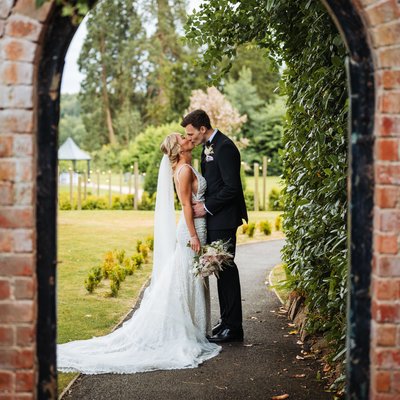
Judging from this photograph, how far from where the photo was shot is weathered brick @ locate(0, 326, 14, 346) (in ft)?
12.2

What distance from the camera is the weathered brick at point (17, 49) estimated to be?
3.62 m

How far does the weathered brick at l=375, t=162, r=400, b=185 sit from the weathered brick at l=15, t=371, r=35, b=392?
7.22 feet

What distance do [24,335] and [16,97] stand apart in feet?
4.26

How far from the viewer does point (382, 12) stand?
361cm

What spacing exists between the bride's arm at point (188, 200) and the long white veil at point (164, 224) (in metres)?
0.27

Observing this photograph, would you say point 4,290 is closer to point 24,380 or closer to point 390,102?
point 24,380

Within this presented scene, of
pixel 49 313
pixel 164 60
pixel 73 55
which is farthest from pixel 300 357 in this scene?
pixel 73 55

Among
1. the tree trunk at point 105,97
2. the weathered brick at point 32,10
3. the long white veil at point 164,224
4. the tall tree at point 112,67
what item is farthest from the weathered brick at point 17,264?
the tree trunk at point 105,97

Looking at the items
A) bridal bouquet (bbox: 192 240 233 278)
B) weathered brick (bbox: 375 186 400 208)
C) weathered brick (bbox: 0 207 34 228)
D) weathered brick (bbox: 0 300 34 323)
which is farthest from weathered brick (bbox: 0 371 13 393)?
bridal bouquet (bbox: 192 240 233 278)

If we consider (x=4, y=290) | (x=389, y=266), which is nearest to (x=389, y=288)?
(x=389, y=266)

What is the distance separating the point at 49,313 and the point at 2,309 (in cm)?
25

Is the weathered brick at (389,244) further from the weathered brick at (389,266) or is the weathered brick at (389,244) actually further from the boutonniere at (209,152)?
the boutonniere at (209,152)

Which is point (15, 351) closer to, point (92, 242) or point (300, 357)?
point (300, 357)

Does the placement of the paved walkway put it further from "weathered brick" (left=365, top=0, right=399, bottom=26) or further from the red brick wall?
"weathered brick" (left=365, top=0, right=399, bottom=26)
